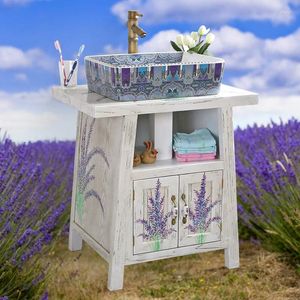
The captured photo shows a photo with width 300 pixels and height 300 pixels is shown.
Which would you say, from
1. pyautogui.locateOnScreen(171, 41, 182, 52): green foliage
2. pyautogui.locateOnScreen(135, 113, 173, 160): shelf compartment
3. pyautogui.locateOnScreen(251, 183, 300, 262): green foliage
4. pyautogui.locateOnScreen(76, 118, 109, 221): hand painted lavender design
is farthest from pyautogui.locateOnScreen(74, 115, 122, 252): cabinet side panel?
pyautogui.locateOnScreen(251, 183, 300, 262): green foliage

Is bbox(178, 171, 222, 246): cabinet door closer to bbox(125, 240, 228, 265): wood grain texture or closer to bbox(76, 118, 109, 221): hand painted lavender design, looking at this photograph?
bbox(125, 240, 228, 265): wood grain texture

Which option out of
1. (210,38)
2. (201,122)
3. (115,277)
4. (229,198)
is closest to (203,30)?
(210,38)

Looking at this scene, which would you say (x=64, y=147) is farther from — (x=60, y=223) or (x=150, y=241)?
(x=150, y=241)

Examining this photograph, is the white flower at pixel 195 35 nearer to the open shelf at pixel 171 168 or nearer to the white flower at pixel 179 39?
the white flower at pixel 179 39

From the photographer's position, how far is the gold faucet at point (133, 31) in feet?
11.3

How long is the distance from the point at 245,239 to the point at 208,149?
2.86ft

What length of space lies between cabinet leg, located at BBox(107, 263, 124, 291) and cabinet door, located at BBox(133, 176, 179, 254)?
4.3 inches

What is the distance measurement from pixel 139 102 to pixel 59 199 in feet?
3.91

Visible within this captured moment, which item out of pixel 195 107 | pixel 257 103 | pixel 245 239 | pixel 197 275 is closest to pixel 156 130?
pixel 195 107

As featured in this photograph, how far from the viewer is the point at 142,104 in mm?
3057

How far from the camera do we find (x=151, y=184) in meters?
3.18

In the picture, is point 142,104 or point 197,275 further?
point 197,275

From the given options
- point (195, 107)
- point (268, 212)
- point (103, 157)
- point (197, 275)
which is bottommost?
point (197, 275)

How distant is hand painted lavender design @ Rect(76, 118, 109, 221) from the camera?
3400 millimetres
